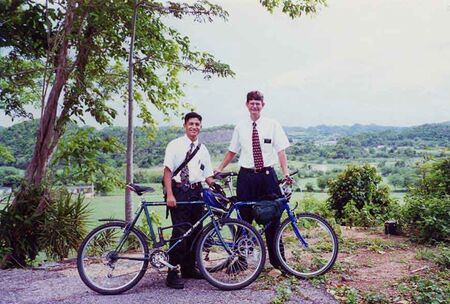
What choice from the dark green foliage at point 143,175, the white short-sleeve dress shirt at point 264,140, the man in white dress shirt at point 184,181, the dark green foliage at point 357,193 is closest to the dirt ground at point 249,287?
the man in white dress shirt at point 184,181

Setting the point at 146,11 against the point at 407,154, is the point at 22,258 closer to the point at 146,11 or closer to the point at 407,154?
the point at 146,11

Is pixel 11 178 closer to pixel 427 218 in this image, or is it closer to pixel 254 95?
pixel 254 95

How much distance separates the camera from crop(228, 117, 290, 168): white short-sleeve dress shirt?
473 centimetres

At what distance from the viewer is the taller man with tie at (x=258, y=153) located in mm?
4723

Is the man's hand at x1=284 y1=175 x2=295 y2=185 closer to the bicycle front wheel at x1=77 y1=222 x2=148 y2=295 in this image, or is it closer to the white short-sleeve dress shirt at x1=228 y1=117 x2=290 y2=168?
the white short-sleeve dress shirt at x1=228 y1=117 x2=290 y2=168

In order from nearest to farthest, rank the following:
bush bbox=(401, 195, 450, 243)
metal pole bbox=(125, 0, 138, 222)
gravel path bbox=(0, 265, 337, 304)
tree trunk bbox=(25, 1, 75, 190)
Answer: gravel path bbox=(0, 265, 337, 304) → bush bbox=(401, 195, 450, 243) → metal pole bbox=(125, 0, 138, 222) → tree trunk bbox=(25, 1, 75, 190)

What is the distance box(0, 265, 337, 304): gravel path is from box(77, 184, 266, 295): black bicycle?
118mm

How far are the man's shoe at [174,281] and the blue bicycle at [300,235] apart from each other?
0.76 meters

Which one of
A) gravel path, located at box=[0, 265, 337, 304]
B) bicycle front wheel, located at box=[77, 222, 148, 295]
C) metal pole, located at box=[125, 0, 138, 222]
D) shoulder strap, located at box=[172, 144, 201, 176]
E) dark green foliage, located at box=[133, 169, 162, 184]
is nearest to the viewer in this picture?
gravel path, located at box=[0, 265, 337, 304]

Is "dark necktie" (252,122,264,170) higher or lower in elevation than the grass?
higher

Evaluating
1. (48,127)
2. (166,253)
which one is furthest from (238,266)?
(48,127)

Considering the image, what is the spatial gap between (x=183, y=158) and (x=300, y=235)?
1.53 m

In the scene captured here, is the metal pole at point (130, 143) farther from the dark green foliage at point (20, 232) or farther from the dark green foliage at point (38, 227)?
the dark green foliage at point (20, 232)

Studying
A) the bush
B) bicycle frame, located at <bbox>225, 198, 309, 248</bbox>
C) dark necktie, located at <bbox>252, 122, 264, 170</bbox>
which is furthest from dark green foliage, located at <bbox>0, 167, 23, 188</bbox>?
the bush
